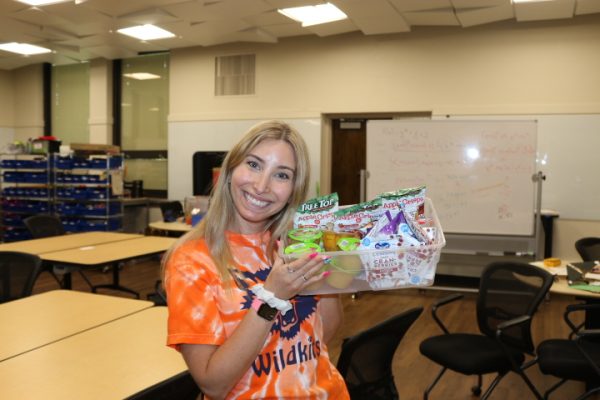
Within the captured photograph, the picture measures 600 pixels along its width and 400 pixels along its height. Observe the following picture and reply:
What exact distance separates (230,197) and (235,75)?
7.01m

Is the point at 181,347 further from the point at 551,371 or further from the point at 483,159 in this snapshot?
the point at 483,159

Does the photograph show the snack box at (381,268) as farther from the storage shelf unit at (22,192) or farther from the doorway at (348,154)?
the storage shelf unit at (22,192)

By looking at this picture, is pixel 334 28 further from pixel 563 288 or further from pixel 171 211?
pixel 563 288

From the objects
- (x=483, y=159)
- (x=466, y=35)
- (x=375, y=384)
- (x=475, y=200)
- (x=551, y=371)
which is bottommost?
(x=551, y=371)

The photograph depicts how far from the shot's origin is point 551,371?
8.83ft

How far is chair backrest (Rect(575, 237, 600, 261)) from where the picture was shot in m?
4.26

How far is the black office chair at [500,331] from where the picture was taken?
276cm

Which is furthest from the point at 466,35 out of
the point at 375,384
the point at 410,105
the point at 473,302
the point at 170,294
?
the point at 170,294

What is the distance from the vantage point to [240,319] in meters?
1.13

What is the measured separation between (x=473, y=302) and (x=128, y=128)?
21.4 ft

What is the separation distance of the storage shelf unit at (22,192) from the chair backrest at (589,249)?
7.22 m

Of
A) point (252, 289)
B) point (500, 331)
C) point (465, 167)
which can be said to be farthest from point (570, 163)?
point (252, 289)

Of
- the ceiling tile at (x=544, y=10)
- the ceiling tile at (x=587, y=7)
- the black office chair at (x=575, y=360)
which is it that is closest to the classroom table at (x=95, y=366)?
the black office chair at (x=575, y=360)

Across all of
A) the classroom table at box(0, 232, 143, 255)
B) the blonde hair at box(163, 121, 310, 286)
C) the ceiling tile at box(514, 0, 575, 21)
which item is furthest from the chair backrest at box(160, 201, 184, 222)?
the blonde hair at box(163, 121, 310, 286)
